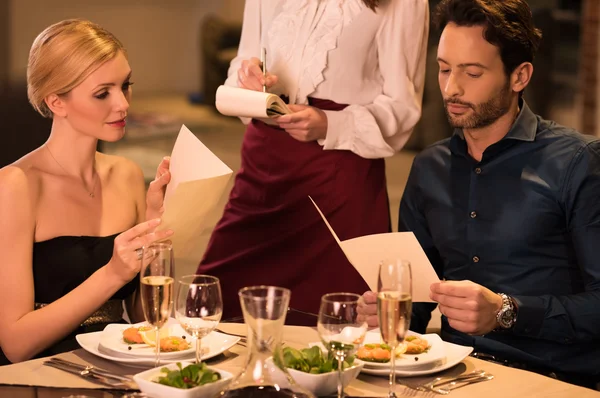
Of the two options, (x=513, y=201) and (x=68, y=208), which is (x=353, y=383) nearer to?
(x=513, y=201)

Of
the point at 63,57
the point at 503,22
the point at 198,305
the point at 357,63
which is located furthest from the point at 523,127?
the point at 63,57

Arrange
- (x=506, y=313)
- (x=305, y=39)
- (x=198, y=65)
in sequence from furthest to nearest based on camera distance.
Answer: (x=198, y=65) < (x=305, y=39) < (x=506, y=313)

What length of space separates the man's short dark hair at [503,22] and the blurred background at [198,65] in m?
3.03

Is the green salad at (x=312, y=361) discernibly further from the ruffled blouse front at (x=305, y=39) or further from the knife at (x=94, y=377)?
the ruffled blouse front at (x=305, y=39)

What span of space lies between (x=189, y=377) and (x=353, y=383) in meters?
0.34

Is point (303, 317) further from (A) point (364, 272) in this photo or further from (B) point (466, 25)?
(B) point (466, 25)

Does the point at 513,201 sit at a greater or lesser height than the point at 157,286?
greater

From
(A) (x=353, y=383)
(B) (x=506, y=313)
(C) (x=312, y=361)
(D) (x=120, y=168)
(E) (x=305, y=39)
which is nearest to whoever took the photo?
(C) (x=312, y=361)

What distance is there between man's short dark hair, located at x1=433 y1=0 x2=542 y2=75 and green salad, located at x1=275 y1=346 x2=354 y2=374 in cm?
108

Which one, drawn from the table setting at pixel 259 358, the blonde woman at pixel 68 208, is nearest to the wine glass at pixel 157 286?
the table setting at pixel 259 358

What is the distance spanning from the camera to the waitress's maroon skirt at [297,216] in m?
3.07

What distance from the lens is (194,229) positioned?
88.6 inches

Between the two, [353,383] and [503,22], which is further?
[503,22]

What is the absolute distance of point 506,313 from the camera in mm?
2205
